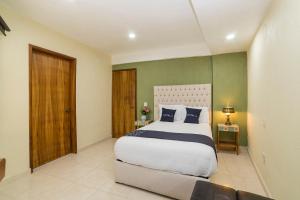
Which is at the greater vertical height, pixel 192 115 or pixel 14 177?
pixel 192 115

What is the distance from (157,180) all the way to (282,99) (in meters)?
1.74

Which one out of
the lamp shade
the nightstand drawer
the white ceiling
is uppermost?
the white ceiling

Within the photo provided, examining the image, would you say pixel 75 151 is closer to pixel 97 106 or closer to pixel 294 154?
pixel 97 106

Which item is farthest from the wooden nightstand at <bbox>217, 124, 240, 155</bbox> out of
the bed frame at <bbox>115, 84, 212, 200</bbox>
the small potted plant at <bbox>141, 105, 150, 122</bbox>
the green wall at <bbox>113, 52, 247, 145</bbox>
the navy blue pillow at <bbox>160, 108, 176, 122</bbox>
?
the bed frame at <bbox>115, 84, 212, 200</bbox>

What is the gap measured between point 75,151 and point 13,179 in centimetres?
131

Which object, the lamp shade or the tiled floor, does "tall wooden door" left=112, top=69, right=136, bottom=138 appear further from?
the lamp shade

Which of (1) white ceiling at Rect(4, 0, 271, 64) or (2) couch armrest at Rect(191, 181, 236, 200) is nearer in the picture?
(2) couch armrest at Rect(191, 181, 236, 200)

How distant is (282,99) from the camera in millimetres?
1623

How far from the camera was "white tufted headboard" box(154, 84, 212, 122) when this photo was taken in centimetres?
414

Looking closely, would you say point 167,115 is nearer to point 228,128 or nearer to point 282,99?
point 228,128

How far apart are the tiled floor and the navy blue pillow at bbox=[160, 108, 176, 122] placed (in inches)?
54.0

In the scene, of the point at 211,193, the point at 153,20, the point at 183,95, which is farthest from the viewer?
the point at 183,95

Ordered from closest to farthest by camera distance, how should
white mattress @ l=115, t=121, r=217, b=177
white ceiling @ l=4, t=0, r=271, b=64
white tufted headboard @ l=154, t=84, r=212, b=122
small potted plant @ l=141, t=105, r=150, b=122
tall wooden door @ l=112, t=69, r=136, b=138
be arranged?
white mattress @ l=115, t=121, r=217, b=177
white ceiling @ l=4, t=0, r=271, b=64
white tufted headboard @ l=154, t=84, r=212, b=122
small potted plant @ l=141, t=105, r=150, b=122
tall wooden door @ l=112, t=69, r=136, b=138

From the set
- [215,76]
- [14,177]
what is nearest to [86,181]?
[14,177]
